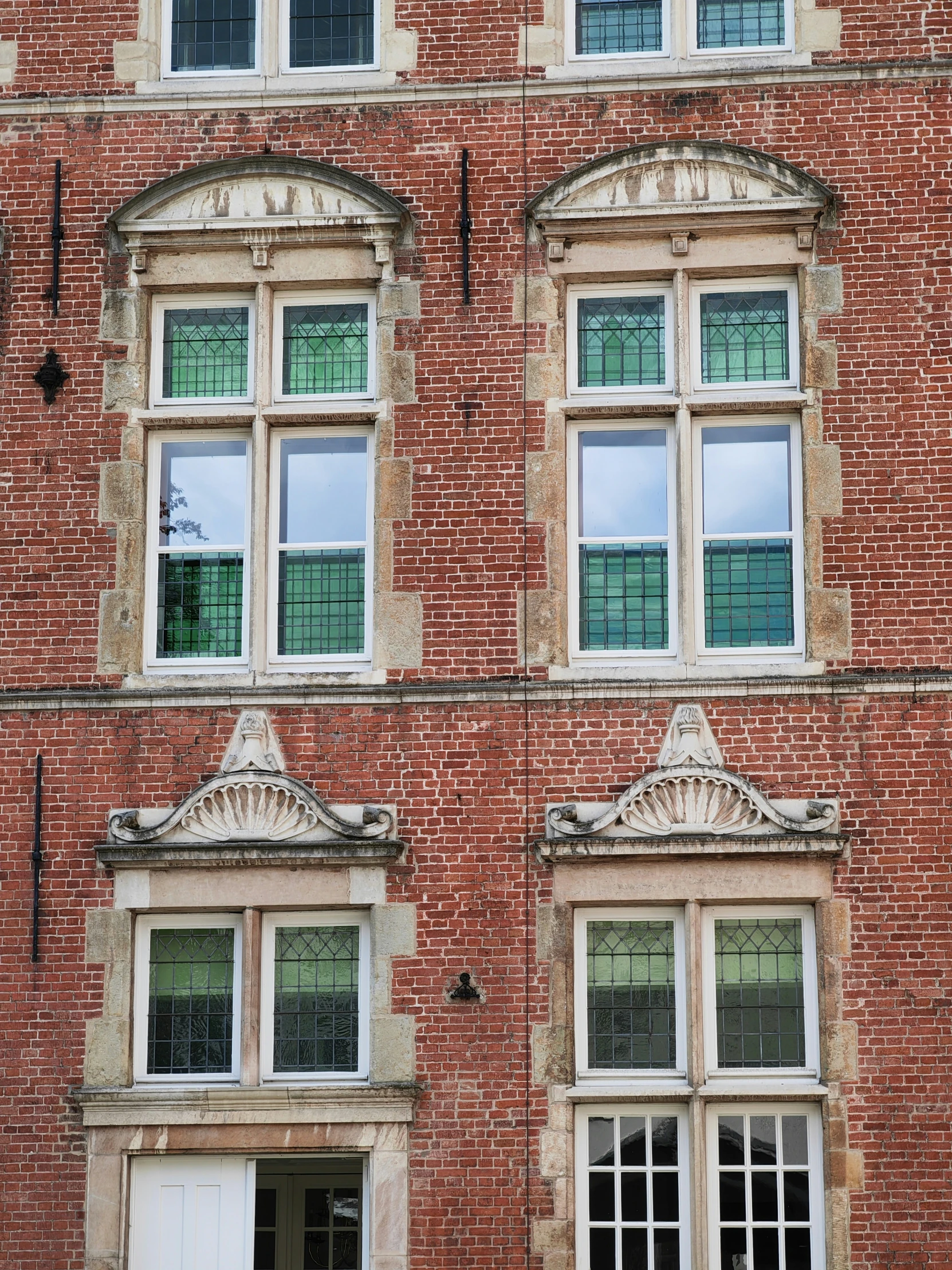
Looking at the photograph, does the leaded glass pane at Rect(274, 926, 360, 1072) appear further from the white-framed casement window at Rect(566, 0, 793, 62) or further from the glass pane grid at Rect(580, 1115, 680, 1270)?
the white-framed casement window at Rect(566, 0, 793, 62)

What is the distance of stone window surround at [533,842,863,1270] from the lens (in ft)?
35.9

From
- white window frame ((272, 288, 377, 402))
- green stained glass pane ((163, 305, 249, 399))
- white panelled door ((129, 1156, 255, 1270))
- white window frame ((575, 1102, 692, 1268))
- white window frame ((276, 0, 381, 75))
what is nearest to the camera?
white window frame ((575, 1102, 692, 1268))

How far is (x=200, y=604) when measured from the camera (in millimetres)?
12211

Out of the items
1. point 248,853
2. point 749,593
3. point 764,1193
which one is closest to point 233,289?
point 248,853

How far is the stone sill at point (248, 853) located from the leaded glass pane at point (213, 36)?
5.43 m

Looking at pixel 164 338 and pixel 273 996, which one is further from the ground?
pixel 164 338

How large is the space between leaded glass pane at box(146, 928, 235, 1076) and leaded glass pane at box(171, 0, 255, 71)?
598 cm

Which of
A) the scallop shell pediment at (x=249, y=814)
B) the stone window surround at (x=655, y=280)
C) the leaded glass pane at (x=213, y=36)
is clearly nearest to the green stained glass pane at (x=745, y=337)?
the stone window surround at (x=655, y=280)

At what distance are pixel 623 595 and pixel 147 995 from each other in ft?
13.0

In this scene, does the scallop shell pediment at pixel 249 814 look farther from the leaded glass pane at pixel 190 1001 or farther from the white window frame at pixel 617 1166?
the white window frame at pixel 617 1166

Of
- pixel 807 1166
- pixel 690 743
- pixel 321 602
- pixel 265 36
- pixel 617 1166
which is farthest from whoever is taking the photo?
pixel 265 36

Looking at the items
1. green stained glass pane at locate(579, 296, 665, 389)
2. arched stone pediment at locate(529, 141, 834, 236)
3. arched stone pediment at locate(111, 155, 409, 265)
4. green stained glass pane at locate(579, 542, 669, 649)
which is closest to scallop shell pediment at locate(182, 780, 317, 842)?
green stained glass pane at locate(579, 542, 669, 649)

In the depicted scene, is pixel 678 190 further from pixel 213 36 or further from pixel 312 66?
pixel 213 36

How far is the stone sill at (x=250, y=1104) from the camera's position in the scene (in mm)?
11117
